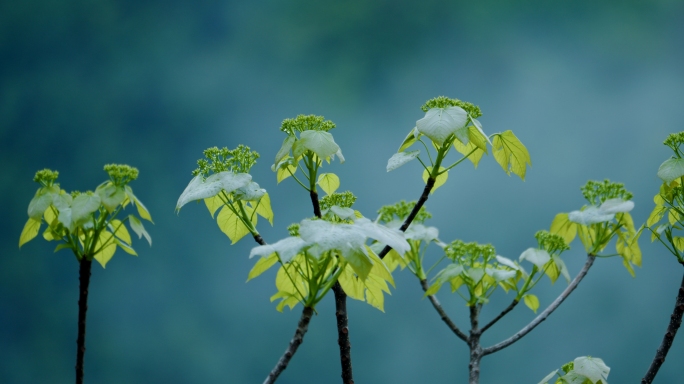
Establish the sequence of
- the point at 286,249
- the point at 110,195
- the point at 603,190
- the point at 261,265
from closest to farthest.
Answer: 1. the point at 286,249
2. the point at 110,195
3. the point at 261,265
4. the point at 603,190

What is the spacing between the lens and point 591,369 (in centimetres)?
129

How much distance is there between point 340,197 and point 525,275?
0.79 m

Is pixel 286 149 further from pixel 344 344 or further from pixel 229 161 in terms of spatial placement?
pixel 344 344

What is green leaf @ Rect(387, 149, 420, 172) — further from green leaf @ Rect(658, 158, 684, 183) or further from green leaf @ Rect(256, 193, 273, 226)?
green leaf @ Rect(658, 158, 684, 183)

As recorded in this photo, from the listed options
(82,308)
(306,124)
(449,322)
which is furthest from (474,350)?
(82,308)

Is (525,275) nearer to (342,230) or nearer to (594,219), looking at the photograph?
(594,219)

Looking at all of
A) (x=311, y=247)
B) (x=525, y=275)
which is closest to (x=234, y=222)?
(x=311, y=247)

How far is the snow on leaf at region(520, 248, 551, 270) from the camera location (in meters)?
1.52

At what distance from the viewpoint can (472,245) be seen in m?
1.50

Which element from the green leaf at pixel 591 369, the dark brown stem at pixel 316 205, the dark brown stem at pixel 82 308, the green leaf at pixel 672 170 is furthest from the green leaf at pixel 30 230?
the green leaf at pixel 672 170

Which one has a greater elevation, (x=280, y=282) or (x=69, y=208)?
(x=69, y=208)

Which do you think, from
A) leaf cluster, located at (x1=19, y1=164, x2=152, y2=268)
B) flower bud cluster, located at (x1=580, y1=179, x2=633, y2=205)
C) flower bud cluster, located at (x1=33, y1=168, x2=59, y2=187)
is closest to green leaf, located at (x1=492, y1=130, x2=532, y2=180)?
flower bud cluster, located at (x1=580, y1=179, x2=633, y2=205)

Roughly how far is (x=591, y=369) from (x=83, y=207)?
107 cm

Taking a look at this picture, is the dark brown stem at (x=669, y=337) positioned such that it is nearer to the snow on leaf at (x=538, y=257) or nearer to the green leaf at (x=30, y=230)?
the snow on leaf at (x=538, y=257)
